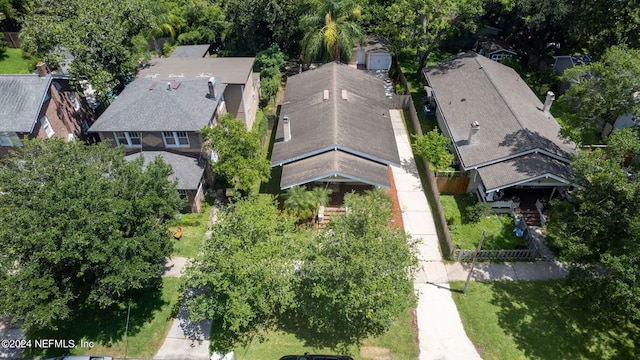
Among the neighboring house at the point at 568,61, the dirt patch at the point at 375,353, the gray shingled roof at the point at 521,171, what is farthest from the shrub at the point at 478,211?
the neighboring house at the point at 568,61

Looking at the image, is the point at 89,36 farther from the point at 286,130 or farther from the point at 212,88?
the point at 286,130

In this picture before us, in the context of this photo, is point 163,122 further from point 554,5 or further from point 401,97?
point 554,5

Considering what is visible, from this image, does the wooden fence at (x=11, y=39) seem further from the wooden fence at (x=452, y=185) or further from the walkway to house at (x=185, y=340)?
the wooden fence at (x=452, y=185)

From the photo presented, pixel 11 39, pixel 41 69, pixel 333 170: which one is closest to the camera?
pixel 333 170

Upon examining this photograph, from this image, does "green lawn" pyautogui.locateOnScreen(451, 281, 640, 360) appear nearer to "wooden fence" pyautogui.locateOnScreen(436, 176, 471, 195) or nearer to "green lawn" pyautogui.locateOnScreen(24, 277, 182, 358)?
"wooden fence" pyautogui.locateOnScreen(436, 176, 471, 195)

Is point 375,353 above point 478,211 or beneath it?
beneath

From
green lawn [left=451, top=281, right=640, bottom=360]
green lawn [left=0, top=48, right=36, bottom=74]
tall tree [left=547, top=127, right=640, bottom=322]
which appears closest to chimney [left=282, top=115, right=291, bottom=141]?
green lawn [left=451, top=281, right=640, bottom=360]

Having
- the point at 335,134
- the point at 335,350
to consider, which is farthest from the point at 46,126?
the point at 335,350
